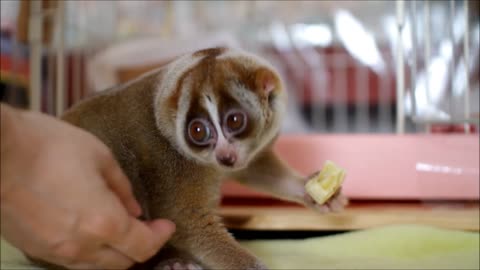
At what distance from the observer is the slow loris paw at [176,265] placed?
138cm

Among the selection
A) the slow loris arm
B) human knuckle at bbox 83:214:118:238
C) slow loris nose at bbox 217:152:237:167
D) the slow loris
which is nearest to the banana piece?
the slow loris arm

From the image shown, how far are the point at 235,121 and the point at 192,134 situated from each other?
0.10 metres

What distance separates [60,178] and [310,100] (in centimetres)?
331

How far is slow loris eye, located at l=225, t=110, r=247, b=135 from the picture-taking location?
1248mm

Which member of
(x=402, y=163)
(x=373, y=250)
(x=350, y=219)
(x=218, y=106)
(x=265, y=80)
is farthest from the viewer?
(x=402, y=163)

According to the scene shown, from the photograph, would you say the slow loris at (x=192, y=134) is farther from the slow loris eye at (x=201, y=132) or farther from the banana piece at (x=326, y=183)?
the banana piece at (x=326, y=183)

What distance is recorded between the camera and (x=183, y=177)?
1.34 m

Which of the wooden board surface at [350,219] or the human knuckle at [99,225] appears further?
the wooden board surface at [350,219]

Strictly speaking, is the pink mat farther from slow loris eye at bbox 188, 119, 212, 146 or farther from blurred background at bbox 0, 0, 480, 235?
slow loris eye at bbox 188, 119, 212, 146

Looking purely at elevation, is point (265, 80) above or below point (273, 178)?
above

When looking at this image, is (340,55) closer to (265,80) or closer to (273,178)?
(273,178)

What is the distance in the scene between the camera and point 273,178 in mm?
1662

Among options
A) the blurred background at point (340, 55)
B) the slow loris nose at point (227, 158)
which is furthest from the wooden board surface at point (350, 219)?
the slow loris nose at point (227, 158)

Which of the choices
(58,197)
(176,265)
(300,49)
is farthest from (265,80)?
(300,49)
